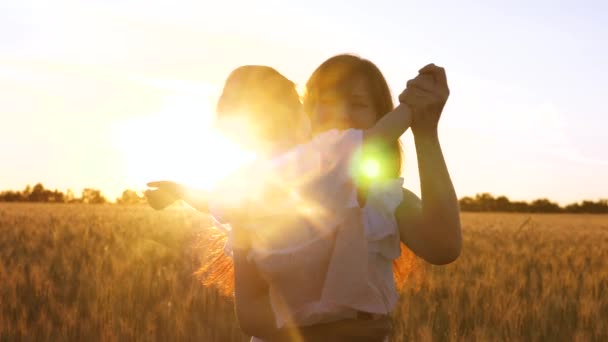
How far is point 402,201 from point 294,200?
56cm

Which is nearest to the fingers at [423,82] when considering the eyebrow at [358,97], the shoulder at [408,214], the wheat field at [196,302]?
the shoulder at [408,214]

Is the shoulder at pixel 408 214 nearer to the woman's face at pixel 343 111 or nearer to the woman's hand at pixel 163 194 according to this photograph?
the woman's face at pixel 343 111

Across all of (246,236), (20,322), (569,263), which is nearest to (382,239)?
(246,236)

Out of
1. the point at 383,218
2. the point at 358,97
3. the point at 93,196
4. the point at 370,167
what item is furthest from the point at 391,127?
the point at 93,196

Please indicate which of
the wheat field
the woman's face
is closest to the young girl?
the woman's face

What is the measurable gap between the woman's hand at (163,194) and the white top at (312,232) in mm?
148

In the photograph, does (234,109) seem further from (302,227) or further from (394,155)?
(394,155)

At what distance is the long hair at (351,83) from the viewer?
2.14 metres

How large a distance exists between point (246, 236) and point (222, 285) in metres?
0.59

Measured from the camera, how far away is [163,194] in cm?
173

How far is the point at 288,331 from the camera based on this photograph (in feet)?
5.49

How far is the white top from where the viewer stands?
1.38 meters

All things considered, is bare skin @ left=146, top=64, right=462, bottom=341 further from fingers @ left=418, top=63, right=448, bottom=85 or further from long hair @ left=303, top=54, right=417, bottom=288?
long hair @ left=303, top=54, right=417, bottom=288

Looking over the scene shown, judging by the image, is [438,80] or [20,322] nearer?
[438,80]
